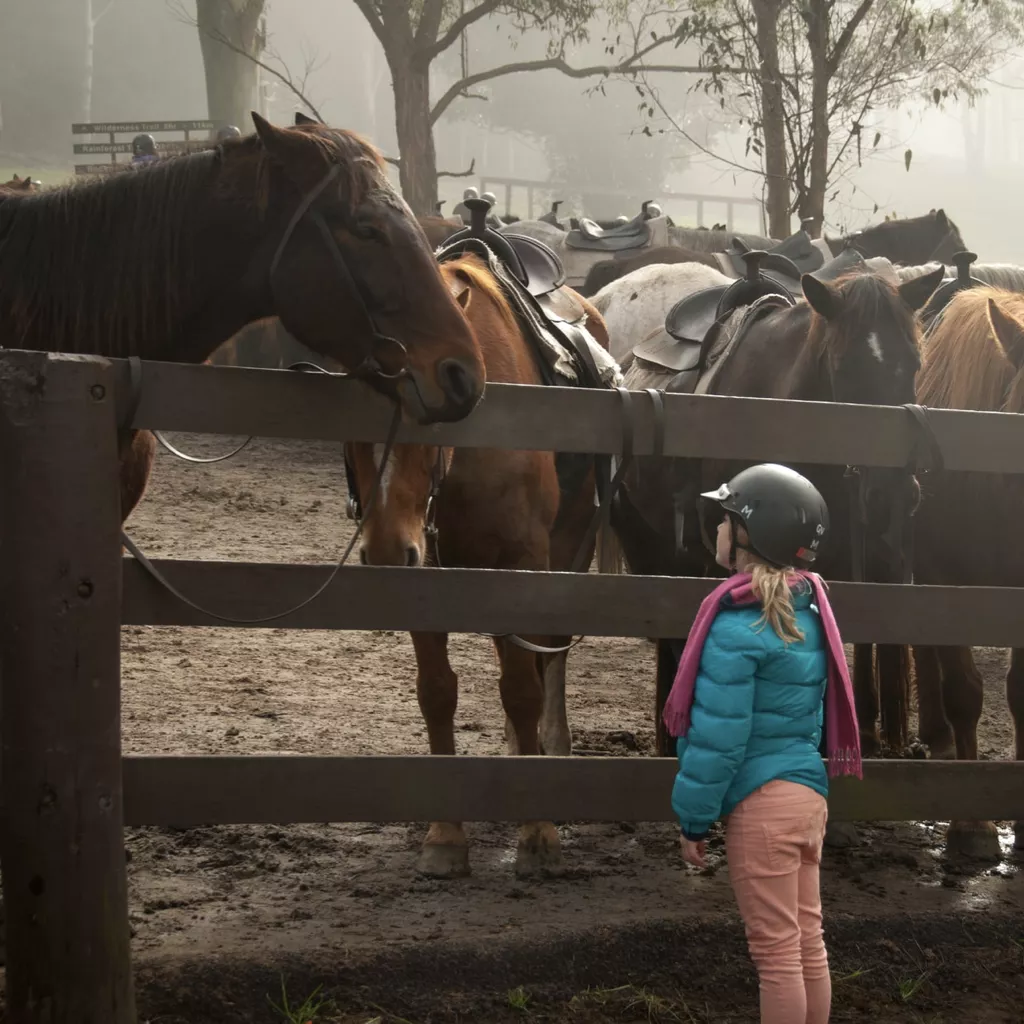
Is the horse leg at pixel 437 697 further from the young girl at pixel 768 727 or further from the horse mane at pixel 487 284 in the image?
the young girl at pixel 768 727

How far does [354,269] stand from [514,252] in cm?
212

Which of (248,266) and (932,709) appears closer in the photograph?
(248,266)

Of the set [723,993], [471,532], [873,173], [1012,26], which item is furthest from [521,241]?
[873,173]

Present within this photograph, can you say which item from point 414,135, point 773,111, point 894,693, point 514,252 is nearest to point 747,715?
point 514,252

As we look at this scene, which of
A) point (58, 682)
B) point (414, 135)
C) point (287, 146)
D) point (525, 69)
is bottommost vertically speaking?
point (58, 682)

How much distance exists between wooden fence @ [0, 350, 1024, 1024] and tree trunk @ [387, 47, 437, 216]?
45.6 ft

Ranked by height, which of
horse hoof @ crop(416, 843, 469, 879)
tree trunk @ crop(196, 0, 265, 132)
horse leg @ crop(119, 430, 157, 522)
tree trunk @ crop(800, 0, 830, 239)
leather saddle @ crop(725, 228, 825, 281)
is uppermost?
tree trunk @ crop(196, 0, 265, 132)

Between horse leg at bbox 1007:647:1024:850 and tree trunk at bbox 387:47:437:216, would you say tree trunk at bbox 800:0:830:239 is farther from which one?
horse leg at bbox 1007:647:1024:850

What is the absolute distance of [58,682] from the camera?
2.54m

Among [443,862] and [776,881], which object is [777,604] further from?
[443,862]

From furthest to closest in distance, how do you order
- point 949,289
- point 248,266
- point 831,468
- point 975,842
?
point 949,289
point 831,468
point 975,842
point 248,266

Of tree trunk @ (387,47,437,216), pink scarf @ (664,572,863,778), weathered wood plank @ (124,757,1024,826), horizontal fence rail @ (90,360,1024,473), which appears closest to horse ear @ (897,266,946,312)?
horizontal fence rail @ (90,360,1024,473)

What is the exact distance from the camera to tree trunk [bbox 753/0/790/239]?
42.5 ft

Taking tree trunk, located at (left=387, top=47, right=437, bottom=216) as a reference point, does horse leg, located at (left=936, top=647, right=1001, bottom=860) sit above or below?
below
